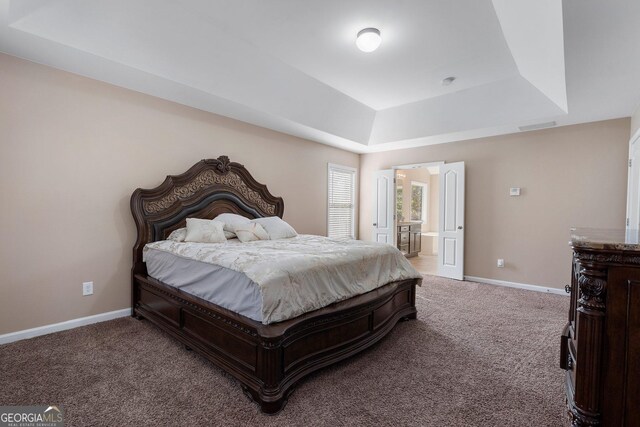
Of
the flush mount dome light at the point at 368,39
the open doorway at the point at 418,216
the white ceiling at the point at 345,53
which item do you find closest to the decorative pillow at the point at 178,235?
Answer: the white ceiling at the point at 345,53

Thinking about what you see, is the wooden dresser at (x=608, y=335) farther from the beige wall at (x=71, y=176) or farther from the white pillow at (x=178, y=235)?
the beige wall at (x=71, y=176)

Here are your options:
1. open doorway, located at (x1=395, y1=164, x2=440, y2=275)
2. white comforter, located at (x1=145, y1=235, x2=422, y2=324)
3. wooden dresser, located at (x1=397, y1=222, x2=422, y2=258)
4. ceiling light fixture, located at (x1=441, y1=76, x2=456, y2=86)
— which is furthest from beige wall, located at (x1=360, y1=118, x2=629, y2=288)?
white comforter, located at (x1=145, y1=235, x2=422, y2=324)

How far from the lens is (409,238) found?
7598mm

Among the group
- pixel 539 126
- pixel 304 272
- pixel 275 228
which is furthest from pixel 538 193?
pixel 304 272

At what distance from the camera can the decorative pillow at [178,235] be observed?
3389 mm

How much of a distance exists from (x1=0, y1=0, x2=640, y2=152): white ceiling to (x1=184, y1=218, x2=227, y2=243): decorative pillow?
1.50 metres

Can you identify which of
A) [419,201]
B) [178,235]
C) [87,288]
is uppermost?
[419,201]

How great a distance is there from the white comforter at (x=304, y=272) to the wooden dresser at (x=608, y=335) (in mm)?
1486

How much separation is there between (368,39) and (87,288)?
381cm

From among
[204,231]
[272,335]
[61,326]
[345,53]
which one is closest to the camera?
[272,335]

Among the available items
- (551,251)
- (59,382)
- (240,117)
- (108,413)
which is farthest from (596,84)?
(59,382)

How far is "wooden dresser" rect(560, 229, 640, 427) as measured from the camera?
1203 millimetres

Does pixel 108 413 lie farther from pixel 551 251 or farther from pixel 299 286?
pixel 551 251

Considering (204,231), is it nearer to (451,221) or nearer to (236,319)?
(236,319)
